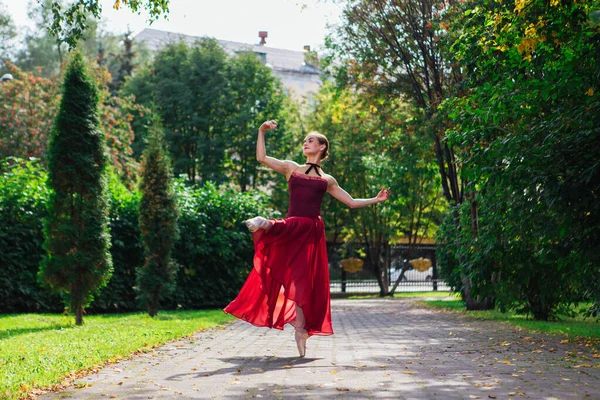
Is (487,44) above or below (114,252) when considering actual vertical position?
above

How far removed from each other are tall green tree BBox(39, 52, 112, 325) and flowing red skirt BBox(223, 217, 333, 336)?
6115 millimetres

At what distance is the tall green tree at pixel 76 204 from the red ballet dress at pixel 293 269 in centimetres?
616

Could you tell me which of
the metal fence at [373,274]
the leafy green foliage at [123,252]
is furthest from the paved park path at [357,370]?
the metal fence at [373,274]

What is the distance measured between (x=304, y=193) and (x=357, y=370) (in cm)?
218

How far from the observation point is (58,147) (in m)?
14.2

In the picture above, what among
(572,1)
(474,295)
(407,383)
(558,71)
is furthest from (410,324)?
(407,383)

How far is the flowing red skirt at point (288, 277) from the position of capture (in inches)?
340

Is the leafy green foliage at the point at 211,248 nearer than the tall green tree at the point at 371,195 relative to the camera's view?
Yes

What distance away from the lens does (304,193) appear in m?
8.81

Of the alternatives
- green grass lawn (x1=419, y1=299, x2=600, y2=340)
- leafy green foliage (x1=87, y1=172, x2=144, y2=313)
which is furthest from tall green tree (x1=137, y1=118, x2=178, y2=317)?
green grass lawn (x1=419, y1=299, x2=600, y2=340)

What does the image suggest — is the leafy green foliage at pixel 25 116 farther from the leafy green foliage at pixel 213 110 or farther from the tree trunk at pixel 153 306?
the tree trunk at pixel 153 306

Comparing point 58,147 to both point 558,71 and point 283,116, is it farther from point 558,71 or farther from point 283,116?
point 283,116

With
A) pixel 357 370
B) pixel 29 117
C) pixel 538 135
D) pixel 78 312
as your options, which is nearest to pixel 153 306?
pixel 78 312

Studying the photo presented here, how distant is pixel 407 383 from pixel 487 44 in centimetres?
684
